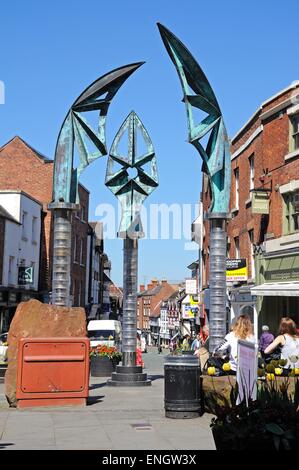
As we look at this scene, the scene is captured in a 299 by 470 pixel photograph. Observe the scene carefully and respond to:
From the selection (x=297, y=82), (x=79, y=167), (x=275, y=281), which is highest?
(x=297, y=82)

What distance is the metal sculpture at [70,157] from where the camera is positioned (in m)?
13.9

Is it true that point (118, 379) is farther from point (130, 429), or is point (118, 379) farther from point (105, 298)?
point (105, 298)

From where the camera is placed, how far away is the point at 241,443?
4711 mm

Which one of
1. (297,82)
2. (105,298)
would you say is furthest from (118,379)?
(105,298)

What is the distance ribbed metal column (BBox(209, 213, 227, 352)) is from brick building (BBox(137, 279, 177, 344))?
9215 cm

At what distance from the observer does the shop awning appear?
19.3 meters

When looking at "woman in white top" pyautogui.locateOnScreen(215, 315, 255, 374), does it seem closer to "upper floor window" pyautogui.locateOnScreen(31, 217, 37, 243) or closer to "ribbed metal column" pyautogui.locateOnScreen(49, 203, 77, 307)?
"ribbed metal column" pyautogui.locateOnScreen(49, 203, 77, 307)

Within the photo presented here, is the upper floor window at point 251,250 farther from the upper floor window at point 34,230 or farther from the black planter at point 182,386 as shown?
the upper floor window at point 34,230

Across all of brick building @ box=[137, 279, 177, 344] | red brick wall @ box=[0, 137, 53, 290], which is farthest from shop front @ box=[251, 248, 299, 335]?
brick building @ box=[137, 279, 177, 344]

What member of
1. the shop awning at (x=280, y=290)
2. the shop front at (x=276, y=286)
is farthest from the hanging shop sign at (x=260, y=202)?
the shop awning at (x=280, y=290)

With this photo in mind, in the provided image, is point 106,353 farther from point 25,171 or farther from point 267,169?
point 25,171

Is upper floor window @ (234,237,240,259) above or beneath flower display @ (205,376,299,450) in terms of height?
above

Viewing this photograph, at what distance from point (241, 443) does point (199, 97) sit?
10.5 m

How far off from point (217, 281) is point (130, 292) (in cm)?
287
